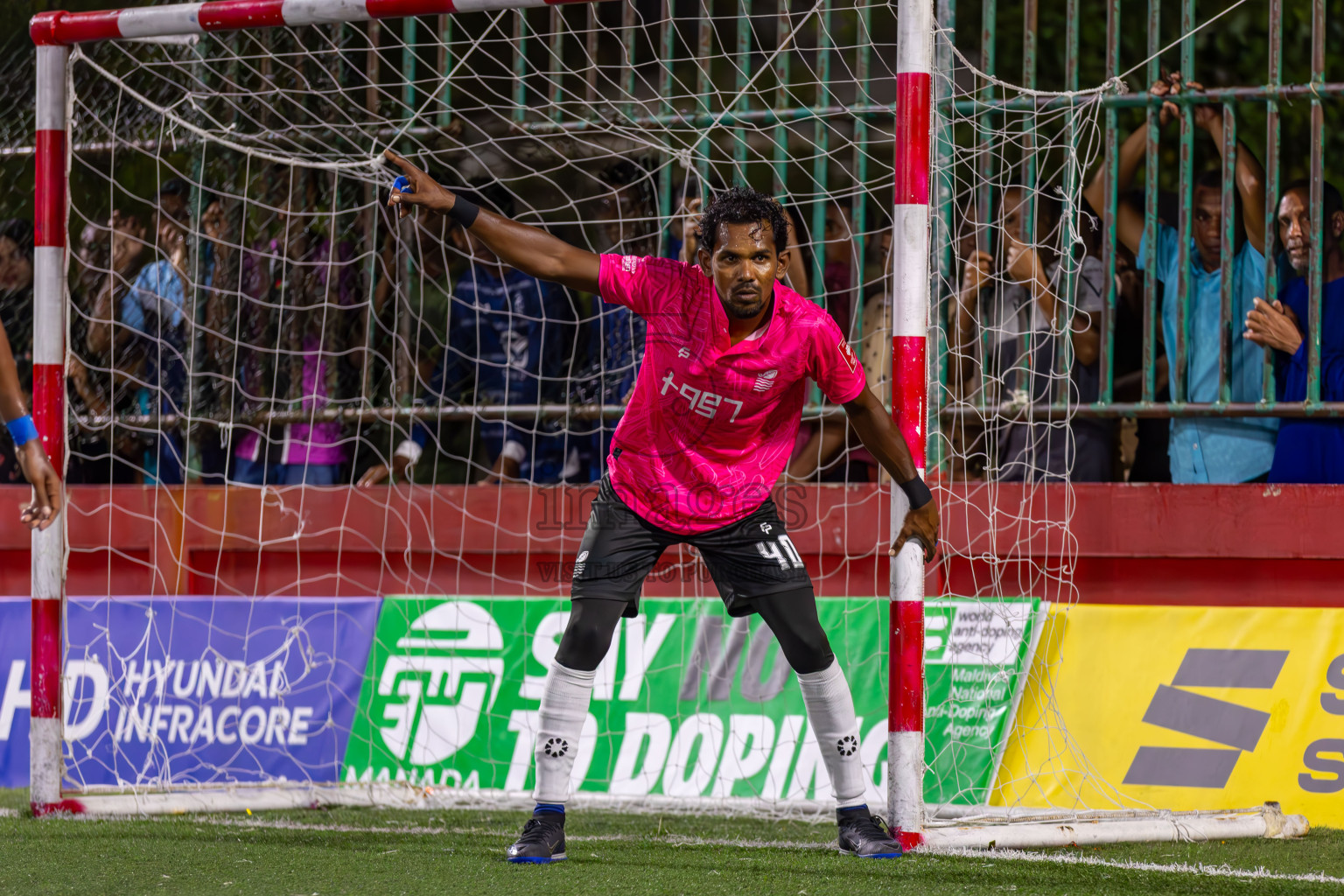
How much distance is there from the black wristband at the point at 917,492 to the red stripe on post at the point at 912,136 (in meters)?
0.83

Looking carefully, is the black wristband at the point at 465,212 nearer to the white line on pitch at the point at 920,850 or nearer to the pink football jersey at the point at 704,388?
the pink football jersey at the point at 704,388

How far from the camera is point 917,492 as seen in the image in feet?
12.8

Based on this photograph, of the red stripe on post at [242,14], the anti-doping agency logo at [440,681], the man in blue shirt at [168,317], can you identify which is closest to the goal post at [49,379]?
the red stripe on post at [242,14]

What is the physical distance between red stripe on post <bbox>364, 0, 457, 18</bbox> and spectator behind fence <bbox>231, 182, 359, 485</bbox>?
7.43ft

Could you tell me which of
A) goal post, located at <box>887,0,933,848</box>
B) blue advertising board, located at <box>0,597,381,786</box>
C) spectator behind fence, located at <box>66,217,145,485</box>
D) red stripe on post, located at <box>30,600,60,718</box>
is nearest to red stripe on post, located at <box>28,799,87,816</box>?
red stripe on post, located at <box>30,600,60,718</box>

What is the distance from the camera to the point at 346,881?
350 cm

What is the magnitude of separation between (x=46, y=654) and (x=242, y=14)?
2364mm

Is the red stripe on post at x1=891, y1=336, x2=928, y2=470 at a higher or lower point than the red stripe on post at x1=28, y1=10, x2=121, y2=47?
lower

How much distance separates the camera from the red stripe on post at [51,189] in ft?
15.6

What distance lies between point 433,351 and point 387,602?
1603mm

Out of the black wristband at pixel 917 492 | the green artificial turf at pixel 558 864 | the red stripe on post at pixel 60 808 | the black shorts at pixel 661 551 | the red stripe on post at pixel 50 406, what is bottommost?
the red stripe on post at pixel 60 808

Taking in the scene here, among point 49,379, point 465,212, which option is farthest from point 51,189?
point 465,212

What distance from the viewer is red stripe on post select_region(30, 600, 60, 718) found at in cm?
467

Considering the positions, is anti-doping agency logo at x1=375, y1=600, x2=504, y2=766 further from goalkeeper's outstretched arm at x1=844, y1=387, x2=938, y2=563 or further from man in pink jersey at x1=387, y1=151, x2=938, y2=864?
goalkeeper's outstretched arm at x1=844, y1=387, x2=938, y2=563
